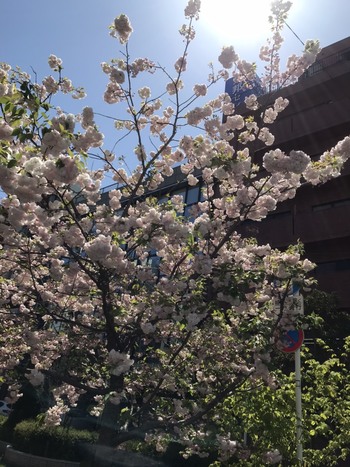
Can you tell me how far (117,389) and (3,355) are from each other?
3.74 meters

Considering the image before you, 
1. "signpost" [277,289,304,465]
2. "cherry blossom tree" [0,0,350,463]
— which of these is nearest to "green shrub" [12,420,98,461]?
"cherry blossom tree" [0,0,350,463]

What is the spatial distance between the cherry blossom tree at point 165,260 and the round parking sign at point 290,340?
0.21 meters

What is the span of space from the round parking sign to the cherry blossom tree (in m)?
0.21

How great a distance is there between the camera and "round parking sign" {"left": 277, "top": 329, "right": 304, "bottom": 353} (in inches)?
235

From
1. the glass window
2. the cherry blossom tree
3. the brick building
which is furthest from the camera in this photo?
the glass window

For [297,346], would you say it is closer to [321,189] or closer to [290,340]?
[290,340]

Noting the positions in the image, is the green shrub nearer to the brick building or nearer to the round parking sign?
the round parking sign

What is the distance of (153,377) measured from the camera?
6.18 meters

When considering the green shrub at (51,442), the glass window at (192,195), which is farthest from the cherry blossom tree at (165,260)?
the glass window at (192,195)

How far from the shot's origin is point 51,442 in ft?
40.8

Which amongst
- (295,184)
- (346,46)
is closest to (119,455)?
(295,184)

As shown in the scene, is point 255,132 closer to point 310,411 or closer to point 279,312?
point 279,312

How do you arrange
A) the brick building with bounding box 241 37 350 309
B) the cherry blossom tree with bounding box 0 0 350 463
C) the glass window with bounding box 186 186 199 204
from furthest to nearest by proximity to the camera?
1. the glass window with bounding box 186 186 199 204
2. the brick building with bounding box 241 37 350 309
3. the cherry blossom tree with bounding box 0 0 350 463

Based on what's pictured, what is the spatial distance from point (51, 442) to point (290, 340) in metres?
9.43
